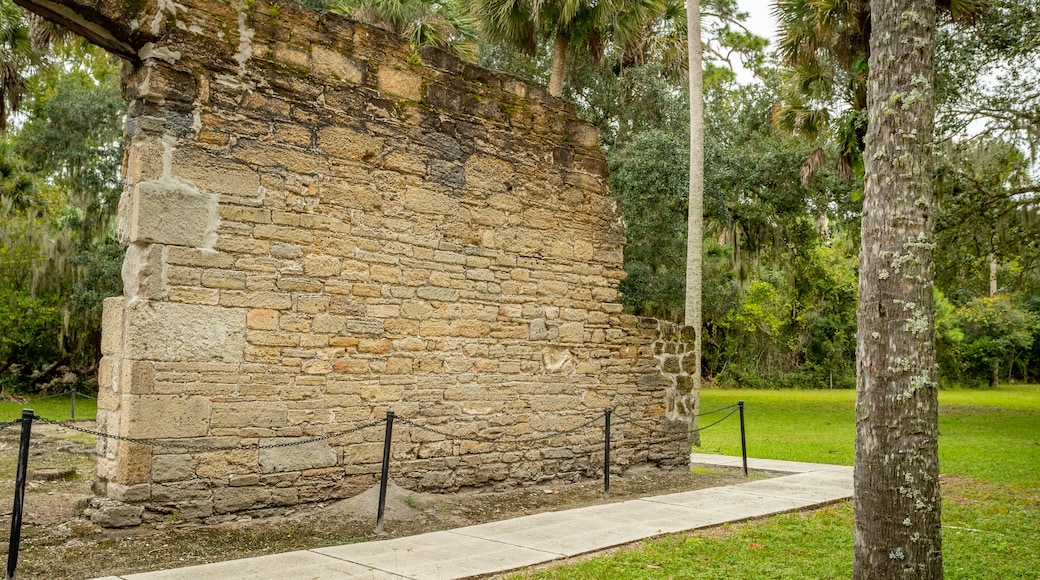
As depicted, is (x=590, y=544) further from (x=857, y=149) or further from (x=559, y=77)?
(x=559, y=77)

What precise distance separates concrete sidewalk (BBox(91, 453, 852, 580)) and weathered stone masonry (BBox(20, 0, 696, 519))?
1194 millimetres

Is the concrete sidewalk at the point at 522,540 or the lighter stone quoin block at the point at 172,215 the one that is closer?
the concrete sidewalk at the point at 522,540

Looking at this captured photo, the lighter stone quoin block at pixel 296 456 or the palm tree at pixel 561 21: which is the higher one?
the palm tree at pixel 561 21

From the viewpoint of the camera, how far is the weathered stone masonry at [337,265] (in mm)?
6453

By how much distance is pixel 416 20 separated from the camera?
59.8 feet

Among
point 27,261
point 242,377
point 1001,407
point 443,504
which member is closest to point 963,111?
point 1001,407

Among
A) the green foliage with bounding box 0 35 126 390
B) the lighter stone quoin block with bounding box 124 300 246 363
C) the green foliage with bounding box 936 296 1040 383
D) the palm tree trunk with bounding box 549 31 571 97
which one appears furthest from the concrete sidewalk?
the green foliage with bounding box 936 296 1040 383

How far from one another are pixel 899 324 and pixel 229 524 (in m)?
5.13

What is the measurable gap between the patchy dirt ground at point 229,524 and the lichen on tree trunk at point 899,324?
12.2 feet

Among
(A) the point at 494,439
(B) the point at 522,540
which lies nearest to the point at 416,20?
(A) the point at 494,439

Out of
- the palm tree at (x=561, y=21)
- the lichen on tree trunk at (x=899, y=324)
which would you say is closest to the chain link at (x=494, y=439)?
the lichen on tree trunk at (x=899, y=324)

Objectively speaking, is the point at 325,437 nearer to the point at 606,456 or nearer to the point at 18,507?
the point at 18,507

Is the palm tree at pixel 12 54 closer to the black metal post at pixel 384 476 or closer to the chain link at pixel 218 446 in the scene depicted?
the chain link at pixel 218 446

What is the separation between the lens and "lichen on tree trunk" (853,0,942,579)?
457 cm
